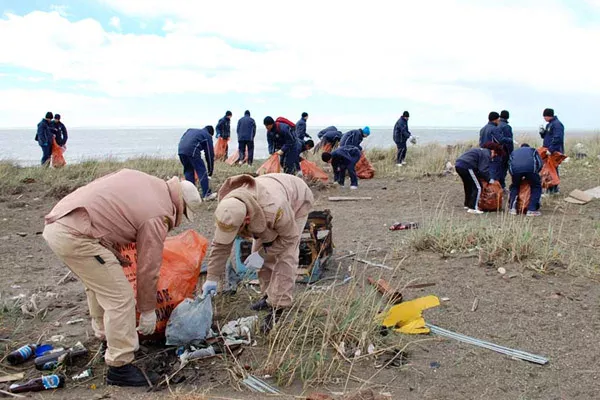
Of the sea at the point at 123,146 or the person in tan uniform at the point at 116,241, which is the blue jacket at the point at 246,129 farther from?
the person in tan uniform at the point at 116,241

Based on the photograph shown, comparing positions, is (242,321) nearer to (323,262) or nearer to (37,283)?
(323,262)

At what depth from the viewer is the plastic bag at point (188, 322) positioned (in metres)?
3.41

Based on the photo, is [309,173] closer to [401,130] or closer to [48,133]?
[401,130]

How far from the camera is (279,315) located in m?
3.87

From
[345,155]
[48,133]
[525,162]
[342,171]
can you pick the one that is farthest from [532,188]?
[48,133]

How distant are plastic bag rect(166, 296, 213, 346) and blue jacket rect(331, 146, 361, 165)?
7.27 m

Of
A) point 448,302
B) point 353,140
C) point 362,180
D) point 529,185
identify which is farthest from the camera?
point 362,180

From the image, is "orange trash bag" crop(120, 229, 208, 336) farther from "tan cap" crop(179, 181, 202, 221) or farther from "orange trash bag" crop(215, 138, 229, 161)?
"orange trash bag" crop(215, 138, 229, 161)

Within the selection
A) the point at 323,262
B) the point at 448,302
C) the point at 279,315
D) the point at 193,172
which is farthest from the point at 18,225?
the point at 448,302

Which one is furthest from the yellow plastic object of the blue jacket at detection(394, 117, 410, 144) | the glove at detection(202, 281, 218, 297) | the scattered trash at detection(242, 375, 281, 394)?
the blue jacket at detection(394, 117, 410, 144)

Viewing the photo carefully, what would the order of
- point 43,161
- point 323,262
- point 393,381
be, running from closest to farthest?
1. point 393,381
2. point 323,262
3. point 43,161

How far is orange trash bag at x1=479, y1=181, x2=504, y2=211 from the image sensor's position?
8023 mm

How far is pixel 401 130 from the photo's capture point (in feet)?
45.9

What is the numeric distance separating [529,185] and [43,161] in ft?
→ 34.7
